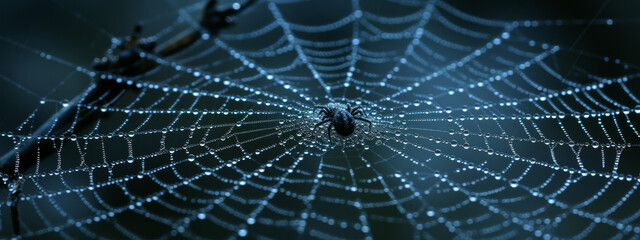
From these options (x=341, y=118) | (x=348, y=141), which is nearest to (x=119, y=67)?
(x=341, y=118)

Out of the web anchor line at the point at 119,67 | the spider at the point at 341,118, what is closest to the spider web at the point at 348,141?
the spider at the point at 341,118

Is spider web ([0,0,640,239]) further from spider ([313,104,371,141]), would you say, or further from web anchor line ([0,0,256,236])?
web anchor line ([0,0,256,236])

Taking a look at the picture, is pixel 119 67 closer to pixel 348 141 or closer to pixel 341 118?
pixel 341 118

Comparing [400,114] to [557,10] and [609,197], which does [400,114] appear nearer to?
[609,197]

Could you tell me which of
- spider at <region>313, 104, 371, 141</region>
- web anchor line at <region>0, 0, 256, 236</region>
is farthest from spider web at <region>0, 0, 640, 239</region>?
web anchor line at <region>0, 0, 256, 236</region>

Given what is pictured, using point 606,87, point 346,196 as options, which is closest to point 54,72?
point 346,196

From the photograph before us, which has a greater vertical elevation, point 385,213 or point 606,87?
point 606,87
